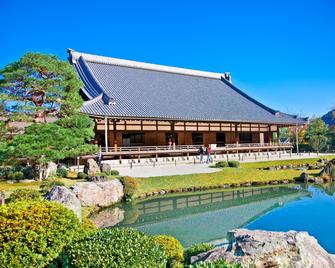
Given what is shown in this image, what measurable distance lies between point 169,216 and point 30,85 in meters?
10.6

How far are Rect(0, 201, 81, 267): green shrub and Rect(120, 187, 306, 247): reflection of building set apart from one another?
4845 millimetres

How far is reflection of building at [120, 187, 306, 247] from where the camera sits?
11.0 metres

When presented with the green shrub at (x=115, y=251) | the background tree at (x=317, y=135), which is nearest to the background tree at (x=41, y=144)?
the green shrub at (x=115, y=251)

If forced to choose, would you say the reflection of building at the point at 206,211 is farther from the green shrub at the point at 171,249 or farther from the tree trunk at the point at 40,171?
the tree trunk at the point at 40,171

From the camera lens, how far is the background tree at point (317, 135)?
42469 millimetres

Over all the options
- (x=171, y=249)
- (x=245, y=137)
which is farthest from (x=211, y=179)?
(x=245, y=137)

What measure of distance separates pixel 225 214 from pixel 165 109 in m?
16.6

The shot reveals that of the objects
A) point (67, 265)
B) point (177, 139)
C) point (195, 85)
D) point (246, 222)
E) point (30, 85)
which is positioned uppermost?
point (195, 85)

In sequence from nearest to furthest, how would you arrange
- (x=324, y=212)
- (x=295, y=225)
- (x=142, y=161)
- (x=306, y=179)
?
(x=295, y=225) → (x=324, y=212) → (x=306, y=179) → (x=142, y=161)

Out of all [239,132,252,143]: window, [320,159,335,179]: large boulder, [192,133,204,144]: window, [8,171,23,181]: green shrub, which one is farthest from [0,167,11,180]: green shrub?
[239,132,252,143]: window

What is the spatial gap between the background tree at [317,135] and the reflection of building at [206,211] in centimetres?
2680

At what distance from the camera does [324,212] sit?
1304cm

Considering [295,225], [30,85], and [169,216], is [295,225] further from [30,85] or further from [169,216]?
[30,85]

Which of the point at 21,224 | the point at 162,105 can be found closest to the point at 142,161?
the point at 162,105
